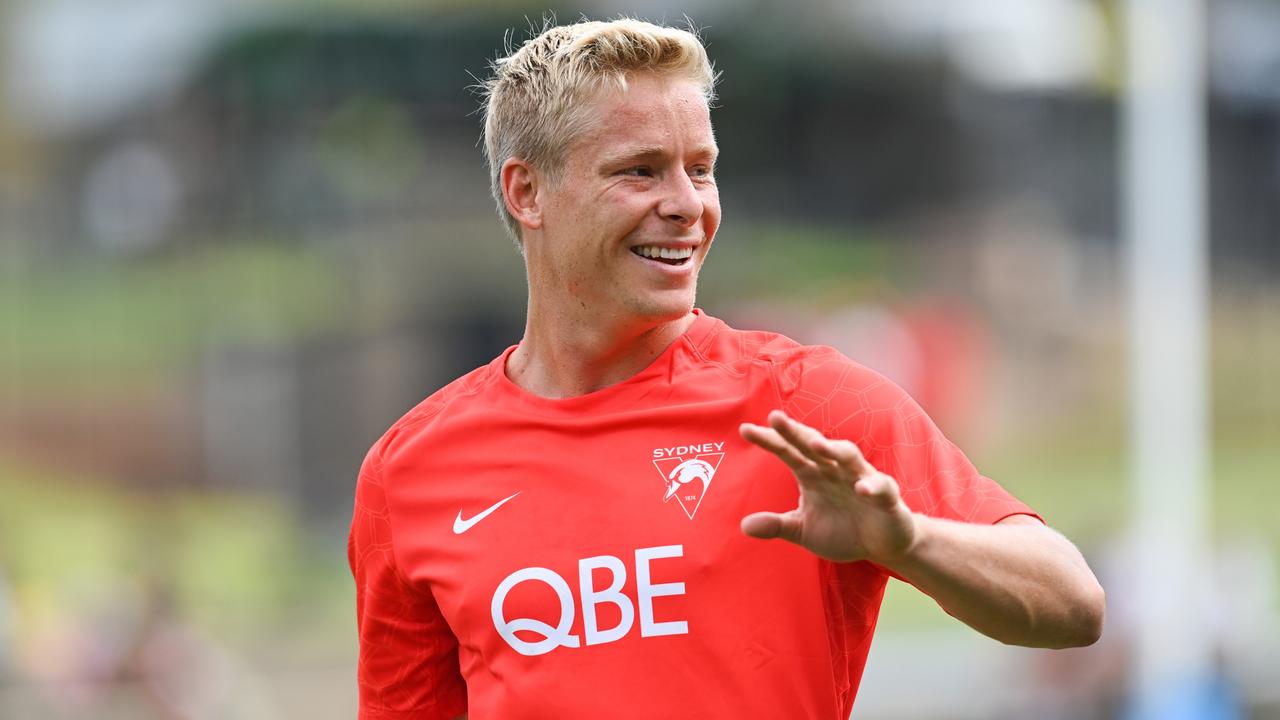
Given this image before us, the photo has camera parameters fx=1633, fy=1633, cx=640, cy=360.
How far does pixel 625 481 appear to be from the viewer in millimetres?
3078

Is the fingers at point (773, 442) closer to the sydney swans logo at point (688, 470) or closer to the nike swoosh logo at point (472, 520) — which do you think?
the sydney swans logo at point (688, 470)

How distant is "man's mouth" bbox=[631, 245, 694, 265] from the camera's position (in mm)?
3123

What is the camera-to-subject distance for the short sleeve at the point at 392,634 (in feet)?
11.0

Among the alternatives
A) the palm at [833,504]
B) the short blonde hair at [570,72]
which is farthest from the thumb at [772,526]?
the short blonde hair at [570,72]

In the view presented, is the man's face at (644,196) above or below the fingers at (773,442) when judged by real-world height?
above

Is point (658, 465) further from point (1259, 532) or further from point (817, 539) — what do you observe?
point (1259, 532)

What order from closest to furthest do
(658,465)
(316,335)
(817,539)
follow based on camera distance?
(817,539)
(658,465)
(316,335)

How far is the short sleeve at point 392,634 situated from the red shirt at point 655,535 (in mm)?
16

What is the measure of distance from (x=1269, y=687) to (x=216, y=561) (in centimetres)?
1248

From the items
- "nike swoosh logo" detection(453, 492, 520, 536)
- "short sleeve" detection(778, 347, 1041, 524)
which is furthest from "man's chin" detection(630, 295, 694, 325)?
"nike swoosh logo" detection(453, 492, 520, 536)

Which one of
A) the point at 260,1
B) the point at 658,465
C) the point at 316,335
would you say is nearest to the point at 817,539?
the point at 658,465

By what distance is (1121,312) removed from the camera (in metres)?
25.9

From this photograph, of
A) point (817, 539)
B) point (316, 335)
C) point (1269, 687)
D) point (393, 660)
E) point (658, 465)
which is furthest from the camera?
point (316, 335)

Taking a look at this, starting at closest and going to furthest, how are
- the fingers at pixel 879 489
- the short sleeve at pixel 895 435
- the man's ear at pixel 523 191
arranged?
the fingers at pixel 879 489 → the short sleeve at pixel 895 435 → the man's ear at pixel 523 191
